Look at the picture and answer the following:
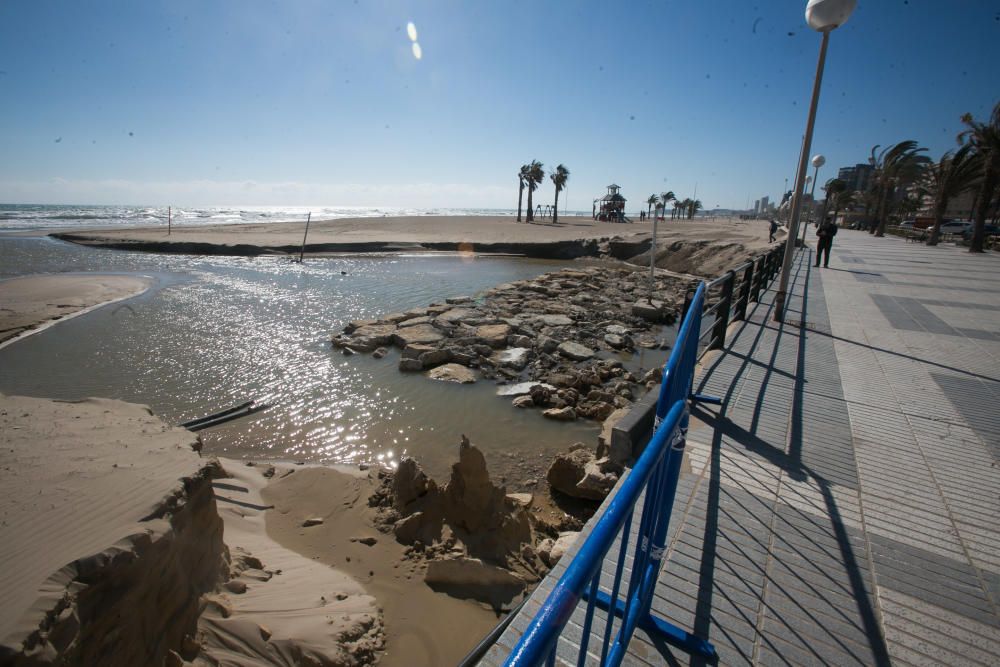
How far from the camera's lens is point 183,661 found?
7.95ft

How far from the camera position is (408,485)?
4.46 m

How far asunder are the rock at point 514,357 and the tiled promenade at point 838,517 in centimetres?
411

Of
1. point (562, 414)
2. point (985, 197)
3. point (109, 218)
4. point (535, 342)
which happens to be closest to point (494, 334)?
point (535, 342)

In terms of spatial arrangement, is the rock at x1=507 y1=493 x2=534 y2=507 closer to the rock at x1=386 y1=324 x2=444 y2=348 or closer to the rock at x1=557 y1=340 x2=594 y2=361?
the rock at x1=557 y1=340 x2=594 y2=361

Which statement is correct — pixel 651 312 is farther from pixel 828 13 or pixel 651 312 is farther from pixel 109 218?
pixel 109 218

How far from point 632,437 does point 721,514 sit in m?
0.85

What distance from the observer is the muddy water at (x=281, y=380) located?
6215 millimetres

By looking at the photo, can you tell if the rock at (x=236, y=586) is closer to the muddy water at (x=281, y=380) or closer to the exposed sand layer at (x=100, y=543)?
the exposed sand layer at (x=100, y=543)

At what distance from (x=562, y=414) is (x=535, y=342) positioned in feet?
12.1

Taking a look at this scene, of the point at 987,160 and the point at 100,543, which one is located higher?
the point at 987,160

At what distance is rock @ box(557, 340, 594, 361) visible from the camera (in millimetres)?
9369

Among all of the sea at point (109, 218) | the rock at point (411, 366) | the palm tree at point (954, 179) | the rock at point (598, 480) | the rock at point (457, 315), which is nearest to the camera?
the rock at point (598, 480)

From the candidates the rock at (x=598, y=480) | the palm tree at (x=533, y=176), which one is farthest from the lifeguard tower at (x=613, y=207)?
the rock at (x=598, y=480)

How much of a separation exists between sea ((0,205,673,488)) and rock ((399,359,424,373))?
0.27 m
